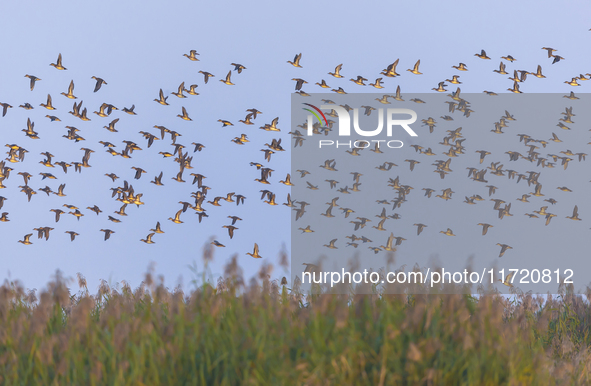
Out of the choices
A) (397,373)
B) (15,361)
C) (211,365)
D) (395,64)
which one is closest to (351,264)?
(397,373)

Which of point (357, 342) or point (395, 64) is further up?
point (395, 64)

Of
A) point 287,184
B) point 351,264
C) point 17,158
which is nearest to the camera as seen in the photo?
point 351,264

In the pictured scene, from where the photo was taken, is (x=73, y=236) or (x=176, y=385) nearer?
(x=176, y=385)

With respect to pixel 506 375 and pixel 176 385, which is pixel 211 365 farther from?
pixel 506 375

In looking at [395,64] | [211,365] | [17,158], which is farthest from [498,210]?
[211,365]

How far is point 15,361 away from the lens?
7.09 meters

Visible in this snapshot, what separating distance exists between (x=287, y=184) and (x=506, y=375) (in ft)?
80.0

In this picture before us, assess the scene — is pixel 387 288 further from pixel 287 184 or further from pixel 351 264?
pixel 287 184

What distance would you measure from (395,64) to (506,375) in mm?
24073

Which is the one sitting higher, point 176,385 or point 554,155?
point 554,155

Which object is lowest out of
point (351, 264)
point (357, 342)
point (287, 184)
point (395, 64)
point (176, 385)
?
point (176, 385)

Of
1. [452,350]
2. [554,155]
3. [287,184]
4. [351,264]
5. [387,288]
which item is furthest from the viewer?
[554,155]

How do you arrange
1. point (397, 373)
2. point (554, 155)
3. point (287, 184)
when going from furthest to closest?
point (554, 155), point (287, 184), point (397, 373)

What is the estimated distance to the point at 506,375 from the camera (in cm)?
676
